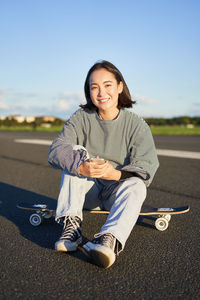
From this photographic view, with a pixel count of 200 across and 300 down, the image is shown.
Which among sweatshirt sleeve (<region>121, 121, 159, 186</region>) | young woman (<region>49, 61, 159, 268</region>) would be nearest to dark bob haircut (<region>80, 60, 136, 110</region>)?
young woman (<region>49, 61, 159, 268</region>)

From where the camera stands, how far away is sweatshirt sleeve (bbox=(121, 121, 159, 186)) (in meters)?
2.62

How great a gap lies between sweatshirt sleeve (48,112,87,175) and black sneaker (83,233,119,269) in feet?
1.91

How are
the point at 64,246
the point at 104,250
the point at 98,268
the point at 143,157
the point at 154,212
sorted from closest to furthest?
the point at 104,250, the point at 98,268, the point at 64,246, the point at 143,157, the point at 154,212

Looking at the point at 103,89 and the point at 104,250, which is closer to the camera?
the point at 104,250

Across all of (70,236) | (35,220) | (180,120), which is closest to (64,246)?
(70,236)

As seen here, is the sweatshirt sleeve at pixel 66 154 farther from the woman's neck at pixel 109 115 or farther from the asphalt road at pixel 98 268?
the asphalt road at pixel 98 268

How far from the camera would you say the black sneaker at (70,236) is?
2.42 meters

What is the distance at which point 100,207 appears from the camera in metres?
3.02

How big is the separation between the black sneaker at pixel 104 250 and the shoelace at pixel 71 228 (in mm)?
295

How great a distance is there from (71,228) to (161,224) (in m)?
1.02

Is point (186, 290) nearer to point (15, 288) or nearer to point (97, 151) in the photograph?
point (15, 288)

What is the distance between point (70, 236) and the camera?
250 centimetres

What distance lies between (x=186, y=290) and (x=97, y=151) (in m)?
1.42

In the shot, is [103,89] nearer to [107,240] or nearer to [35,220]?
[107,240]
